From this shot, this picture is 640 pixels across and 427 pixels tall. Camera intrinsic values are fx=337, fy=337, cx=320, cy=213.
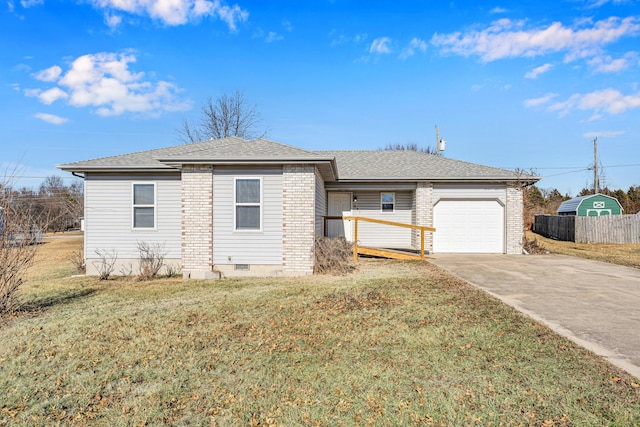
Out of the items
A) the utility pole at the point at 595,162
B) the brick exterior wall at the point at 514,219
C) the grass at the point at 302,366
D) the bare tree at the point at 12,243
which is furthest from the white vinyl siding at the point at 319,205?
the utility pole at the point at 595,162

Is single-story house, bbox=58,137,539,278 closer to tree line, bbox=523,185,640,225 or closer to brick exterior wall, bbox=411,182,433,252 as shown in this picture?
brick exterior wall, bbox=411,182,433,252

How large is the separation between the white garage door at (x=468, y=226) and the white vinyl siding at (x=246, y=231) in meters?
7.76

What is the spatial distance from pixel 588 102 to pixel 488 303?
792 inches

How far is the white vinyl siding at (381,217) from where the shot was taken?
15.2m

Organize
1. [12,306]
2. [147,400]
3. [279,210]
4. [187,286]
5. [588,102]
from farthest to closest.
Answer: [588,102] → [279,210] → [187,286] → [12,306] → [147,400]

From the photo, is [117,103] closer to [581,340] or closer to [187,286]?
[187,286]

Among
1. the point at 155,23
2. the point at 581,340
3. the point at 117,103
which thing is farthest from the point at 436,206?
the point at 117,103

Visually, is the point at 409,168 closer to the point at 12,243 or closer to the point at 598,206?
the point at 12,243

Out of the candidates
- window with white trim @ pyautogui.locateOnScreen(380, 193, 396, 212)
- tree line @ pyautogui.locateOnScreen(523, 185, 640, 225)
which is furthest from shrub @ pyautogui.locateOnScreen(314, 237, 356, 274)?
tree line @ pyautogui.locateOnScreen(523, 185, 640, 225)

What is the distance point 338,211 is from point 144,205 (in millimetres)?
8076

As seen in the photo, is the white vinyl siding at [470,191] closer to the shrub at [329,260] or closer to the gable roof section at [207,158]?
the gable roof section at [207,158]

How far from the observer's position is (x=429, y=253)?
1376 centimetres

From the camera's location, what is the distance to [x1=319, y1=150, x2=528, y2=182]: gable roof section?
44.5 ft

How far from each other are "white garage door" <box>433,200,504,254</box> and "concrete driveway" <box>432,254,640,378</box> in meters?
1.65
